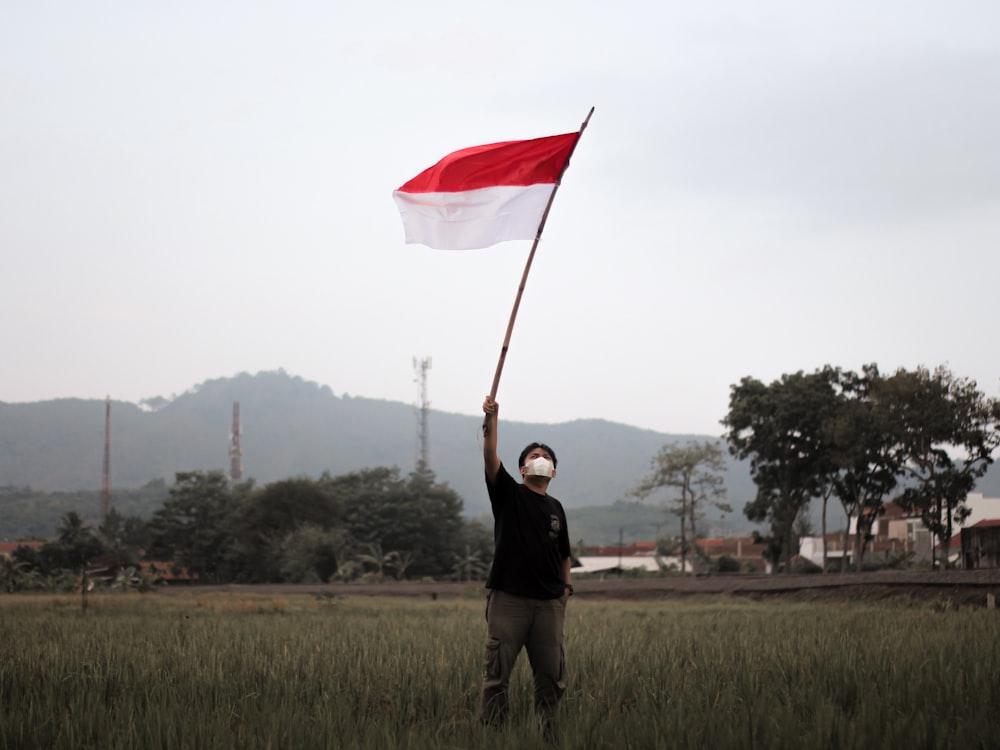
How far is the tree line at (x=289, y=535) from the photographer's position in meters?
68.8

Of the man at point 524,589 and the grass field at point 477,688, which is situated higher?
the man at point 524,589

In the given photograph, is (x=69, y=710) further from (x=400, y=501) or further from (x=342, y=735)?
(x=400, y=501)

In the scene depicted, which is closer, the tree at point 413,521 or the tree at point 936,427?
the tree at point 936,427

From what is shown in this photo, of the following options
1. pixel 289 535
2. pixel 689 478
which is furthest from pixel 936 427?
pixel 289 535

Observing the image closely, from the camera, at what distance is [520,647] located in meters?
7.14

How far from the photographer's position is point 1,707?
24.1 ft

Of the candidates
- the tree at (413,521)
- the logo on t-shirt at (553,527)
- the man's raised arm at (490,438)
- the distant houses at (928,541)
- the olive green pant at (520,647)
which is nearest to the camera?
the man's raised arm at (490,438)

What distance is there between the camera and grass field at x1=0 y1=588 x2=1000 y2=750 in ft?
19.7

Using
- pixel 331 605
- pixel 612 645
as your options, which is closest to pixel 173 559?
pixel 331 605

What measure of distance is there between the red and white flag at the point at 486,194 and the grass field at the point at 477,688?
3632 mm

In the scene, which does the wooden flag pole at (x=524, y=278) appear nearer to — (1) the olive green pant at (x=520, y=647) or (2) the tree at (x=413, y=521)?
(1) the olive green pant at (x=520, y=647)

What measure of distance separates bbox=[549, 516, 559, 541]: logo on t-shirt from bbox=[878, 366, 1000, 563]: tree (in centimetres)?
4529

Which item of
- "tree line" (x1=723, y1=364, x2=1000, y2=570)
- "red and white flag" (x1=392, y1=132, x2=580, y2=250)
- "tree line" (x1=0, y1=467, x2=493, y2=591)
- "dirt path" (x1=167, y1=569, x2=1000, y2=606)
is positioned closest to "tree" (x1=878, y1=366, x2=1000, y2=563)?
"tree line" (x1=723, y1=364, x2=1000, y2=570)

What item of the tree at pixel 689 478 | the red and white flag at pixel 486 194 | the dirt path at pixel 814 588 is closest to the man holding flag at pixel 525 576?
the red and white flag at pixel 486 194
